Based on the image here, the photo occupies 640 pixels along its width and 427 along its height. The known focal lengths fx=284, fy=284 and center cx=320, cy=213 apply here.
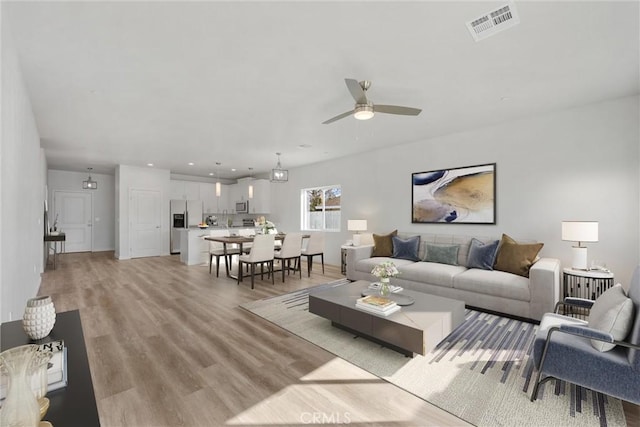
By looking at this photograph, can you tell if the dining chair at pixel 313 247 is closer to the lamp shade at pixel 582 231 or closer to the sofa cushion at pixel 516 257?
the sofa cushion at pixel 516 257

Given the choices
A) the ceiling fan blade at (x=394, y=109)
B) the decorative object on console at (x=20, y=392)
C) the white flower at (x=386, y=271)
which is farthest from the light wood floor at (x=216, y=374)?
the ceiling fan blade at (x=394, y=109)

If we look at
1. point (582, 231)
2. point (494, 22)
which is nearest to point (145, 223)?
point (494, 22)

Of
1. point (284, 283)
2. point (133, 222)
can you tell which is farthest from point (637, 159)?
point (133, 222)

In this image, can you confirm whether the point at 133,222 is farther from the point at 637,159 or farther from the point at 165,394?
the point at 637,159

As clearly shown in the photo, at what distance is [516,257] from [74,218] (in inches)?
453

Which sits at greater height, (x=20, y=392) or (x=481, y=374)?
(x=20, y=392)

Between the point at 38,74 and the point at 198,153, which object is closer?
the point at 38,74

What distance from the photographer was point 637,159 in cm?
335

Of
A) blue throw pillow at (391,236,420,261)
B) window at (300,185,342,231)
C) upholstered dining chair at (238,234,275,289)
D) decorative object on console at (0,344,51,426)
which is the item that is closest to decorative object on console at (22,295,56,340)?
decorative object on console at (0,344,51,426)

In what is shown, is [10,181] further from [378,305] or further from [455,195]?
[455,195]

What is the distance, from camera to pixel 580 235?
3.29m

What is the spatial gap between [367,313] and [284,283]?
2.68 metres

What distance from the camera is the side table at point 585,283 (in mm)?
3191

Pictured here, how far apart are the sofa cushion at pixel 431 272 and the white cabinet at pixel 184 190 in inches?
309
